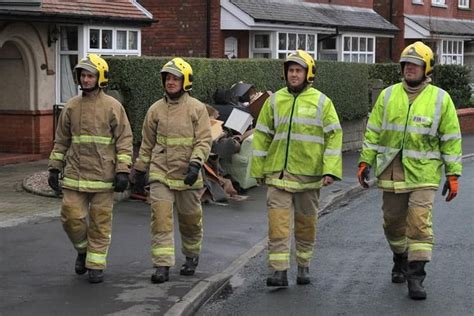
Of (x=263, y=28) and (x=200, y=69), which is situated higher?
(x=263, y=28)

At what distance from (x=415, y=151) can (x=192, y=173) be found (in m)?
1.78

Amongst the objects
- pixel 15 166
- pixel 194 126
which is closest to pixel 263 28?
pixel 15 166

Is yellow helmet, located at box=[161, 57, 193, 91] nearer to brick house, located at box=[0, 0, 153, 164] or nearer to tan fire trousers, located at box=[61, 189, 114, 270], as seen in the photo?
tan fire trousers, located at box=[61, 189, 114, 270]

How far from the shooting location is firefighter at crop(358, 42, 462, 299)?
22.9 ft

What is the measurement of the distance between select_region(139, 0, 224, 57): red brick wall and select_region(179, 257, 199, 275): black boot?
14781mm

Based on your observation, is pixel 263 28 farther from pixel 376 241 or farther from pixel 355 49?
pixel 376 241

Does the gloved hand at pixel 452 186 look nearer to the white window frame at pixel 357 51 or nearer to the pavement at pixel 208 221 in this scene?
the pavement at pixel 208 221

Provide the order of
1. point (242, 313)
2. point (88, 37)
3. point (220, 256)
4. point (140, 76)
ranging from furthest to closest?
1. point (88, 37)
2. point (140, 76)
3. point (220, 256)
4. point (242, 313)

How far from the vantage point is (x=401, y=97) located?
7141 millimetres

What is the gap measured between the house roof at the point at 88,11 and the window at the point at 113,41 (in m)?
0.33

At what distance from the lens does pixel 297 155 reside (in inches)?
287

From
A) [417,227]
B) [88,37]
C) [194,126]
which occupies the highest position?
[88,37]

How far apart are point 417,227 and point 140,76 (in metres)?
6.32

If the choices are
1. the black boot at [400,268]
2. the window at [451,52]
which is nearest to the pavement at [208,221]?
the black boot at [400,268]
